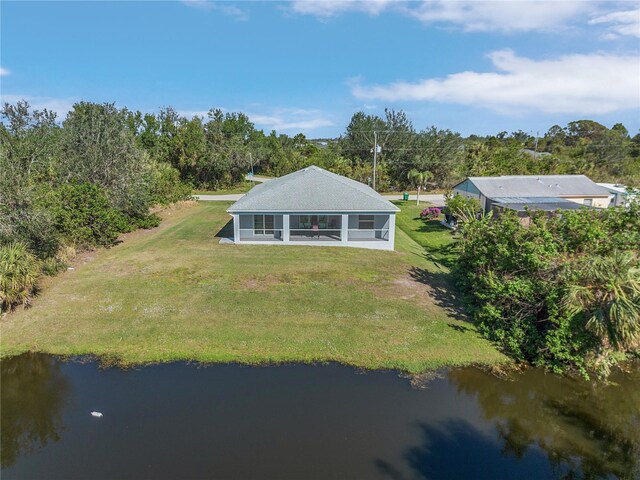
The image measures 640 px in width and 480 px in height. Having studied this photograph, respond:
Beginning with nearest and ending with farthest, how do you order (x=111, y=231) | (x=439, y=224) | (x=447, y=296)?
1. (x=447, y=296)
2. (x=111, y=231)
3. (x=439, y=224)

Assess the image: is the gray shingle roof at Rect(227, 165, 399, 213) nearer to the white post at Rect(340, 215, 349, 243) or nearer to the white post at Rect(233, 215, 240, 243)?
the white post at Rect(233, 215, 240, 243)

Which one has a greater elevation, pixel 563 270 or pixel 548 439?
pixel 563 270

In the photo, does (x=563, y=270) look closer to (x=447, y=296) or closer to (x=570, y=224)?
(x=570, y=224)

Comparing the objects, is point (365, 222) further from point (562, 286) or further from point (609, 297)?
point (609, 297)

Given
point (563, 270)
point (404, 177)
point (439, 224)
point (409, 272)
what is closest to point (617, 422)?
point (563, 270)

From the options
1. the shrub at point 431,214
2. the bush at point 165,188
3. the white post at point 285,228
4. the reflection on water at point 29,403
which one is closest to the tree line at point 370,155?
the bush at point 165,188

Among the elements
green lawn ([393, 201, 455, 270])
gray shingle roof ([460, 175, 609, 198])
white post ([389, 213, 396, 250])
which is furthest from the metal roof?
white post ([389, 213, 396, 250])
